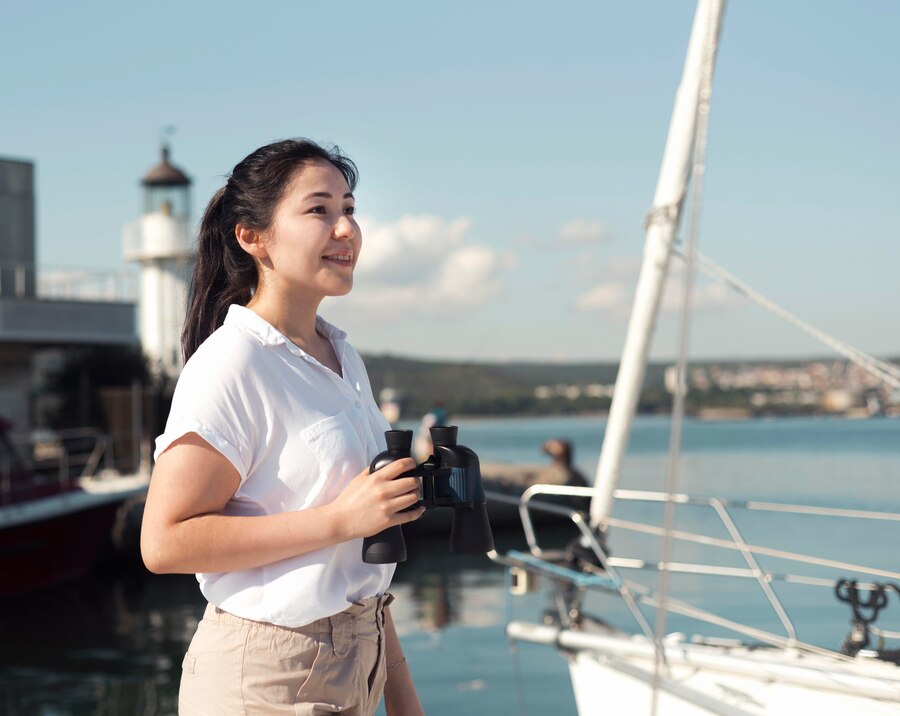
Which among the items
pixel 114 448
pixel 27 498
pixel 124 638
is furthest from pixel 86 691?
pixel 114 448

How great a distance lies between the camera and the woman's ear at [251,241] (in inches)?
76.0

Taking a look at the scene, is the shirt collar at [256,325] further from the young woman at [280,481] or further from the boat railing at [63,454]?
the boat railing at [63,454]

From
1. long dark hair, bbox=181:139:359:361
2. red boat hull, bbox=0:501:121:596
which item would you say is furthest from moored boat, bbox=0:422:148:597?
long dark hair, bbox=181:139:359:361

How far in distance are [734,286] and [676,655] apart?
2.02 meters

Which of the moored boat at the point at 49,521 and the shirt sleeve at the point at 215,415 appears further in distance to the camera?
the moored boat at the point at 49,521

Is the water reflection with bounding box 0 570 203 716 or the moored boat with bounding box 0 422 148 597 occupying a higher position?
the moored boat with bounding box 0 422 148 597

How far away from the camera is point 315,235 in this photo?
6.10 ft

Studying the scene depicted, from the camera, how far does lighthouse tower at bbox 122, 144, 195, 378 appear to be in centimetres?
3256

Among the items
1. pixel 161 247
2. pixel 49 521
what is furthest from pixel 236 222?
pixel 161 247

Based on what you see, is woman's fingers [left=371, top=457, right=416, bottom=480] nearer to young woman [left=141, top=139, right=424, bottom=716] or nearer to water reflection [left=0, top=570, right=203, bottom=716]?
young woman [left=141, top=139, right=424, bottom=716]

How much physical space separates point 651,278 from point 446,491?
14.2 ft

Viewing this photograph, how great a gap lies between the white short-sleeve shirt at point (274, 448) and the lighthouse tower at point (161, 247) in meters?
30.6

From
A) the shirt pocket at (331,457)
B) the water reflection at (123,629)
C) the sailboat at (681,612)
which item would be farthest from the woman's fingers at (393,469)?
the water reflection at (123,629)

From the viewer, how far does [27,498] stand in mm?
15195
